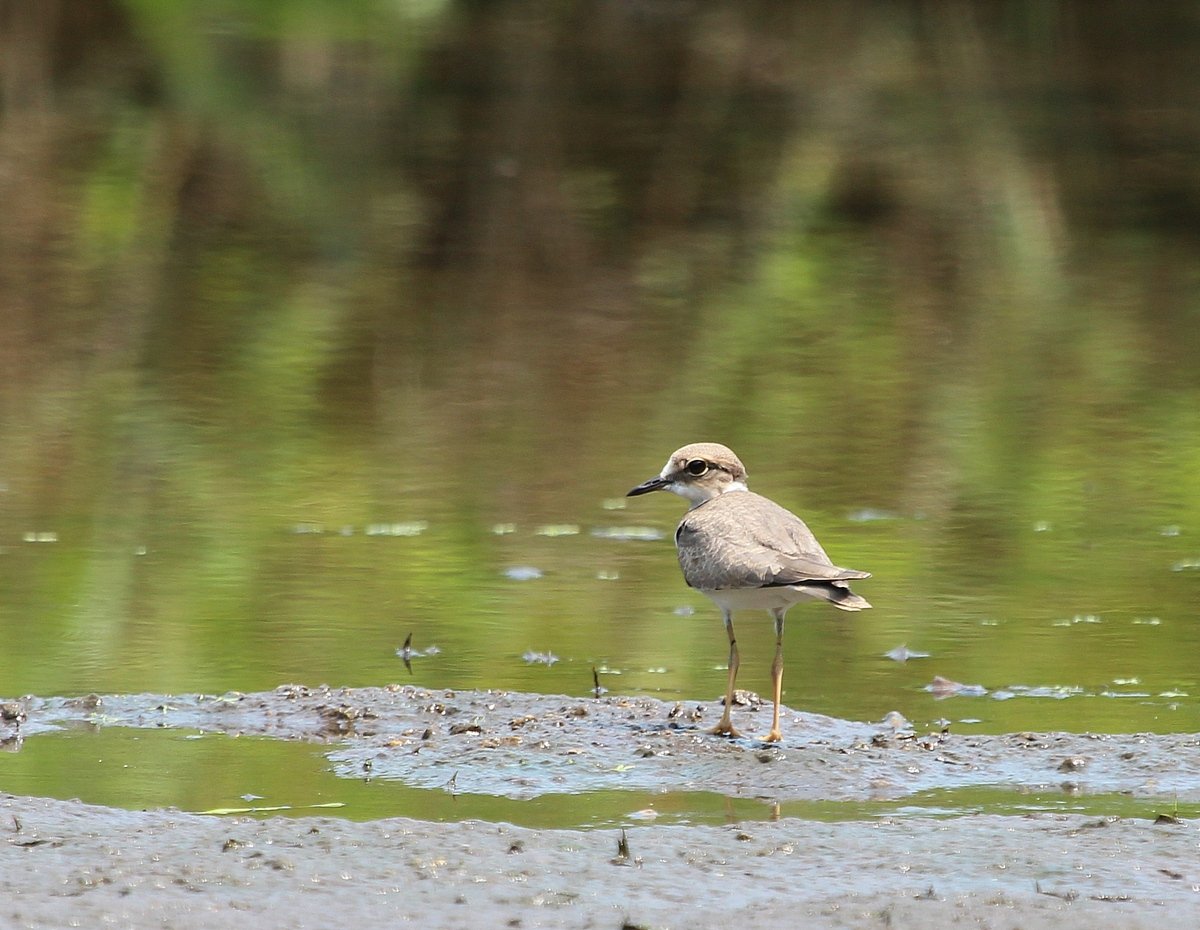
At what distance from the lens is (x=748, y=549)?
19.2 ft

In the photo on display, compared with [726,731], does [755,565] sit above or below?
above

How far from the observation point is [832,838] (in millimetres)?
4781

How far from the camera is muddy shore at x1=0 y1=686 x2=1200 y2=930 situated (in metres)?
4.24

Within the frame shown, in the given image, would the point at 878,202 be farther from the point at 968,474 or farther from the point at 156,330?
the point at 968,474

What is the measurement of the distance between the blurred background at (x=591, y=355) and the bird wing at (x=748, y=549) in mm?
518

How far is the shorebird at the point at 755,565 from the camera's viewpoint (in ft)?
18.6

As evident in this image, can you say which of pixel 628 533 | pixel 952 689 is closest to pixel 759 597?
pixel 952 689

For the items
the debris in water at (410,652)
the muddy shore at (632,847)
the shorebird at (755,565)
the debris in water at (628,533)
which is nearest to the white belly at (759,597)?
the shorebird at (755,565)

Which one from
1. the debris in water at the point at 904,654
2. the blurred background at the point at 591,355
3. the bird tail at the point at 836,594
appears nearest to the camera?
the bird tail at the point at 836,594

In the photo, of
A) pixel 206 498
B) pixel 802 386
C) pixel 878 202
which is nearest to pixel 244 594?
pixel 206 498

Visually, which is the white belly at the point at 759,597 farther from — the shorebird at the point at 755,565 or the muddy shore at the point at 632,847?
the muddy shore at the point at 632,847

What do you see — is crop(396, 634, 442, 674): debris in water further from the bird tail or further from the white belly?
the bird tail

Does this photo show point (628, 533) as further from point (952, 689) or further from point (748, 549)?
point (748, 549)

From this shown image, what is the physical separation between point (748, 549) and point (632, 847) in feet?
4.55
